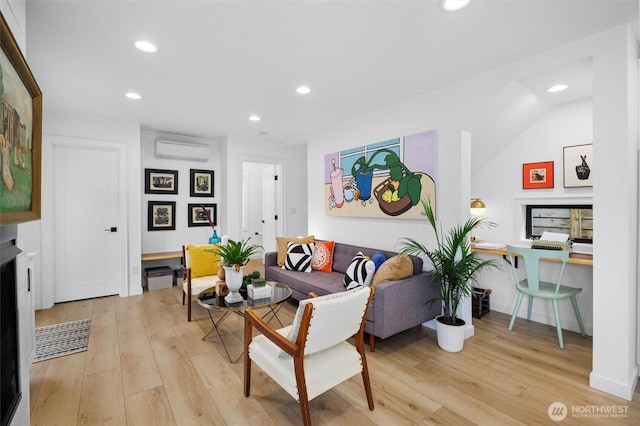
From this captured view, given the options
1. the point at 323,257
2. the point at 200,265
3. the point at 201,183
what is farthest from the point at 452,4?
the point at 201,183

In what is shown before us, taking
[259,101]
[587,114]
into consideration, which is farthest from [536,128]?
[259,101]

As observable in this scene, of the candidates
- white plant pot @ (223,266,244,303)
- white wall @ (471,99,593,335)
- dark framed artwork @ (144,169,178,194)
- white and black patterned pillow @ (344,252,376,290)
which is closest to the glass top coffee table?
white plant pot @ (223,266,244,303)

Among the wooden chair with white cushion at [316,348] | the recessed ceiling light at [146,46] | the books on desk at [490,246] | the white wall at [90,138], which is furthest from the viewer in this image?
the white wall at [90,138]

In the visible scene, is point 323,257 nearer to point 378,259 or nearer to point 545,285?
point 378,259

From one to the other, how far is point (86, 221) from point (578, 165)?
5.88 metres

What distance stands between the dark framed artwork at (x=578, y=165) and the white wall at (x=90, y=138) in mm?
5306

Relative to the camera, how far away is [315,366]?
1.72 meters

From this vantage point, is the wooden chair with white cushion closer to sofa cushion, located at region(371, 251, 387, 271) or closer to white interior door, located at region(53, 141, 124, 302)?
sofa cushion, located at region(371, 251, 387, 271)

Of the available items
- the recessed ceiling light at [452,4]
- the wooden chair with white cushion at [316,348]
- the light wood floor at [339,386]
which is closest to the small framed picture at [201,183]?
the light wood floor at [339,386]

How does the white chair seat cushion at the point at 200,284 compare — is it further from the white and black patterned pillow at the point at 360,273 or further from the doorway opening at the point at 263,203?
the doorway opening at the point at 263,203

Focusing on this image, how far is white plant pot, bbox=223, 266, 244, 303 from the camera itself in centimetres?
264

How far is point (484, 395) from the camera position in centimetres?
207

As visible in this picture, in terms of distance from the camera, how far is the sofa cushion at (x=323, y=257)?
398cm

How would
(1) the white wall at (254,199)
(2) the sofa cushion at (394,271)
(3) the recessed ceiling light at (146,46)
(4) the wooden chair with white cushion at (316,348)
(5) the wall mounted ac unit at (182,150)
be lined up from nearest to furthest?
(4) the wooden chair with white cushion at (316,348)
(3) the recessed ceiling light at (146,46)
(2) the sofa cushion at (394,271)
(5) the wall mounted ac unit at (182,150)
(1) the white wall at (254,199)
